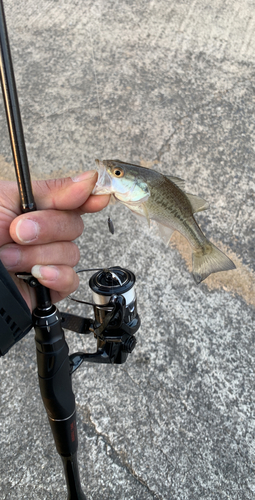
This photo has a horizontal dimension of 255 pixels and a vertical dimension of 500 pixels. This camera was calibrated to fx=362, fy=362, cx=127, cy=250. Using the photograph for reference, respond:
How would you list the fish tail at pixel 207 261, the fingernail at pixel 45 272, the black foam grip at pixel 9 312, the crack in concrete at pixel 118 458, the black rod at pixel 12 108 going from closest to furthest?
the black rod at pixel 12 108 → the black foam grip at pixel 9 312 → the fingernail at pixel 45 272 → the fish tail at pixel 207 261 → the crack in concrete at pixel 118 458

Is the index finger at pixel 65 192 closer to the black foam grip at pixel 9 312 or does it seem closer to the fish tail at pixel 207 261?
the black foam grip at pixel 9 312

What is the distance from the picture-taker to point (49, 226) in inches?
47.7

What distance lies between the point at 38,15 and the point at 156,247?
9.24 feet

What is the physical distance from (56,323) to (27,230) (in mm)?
304

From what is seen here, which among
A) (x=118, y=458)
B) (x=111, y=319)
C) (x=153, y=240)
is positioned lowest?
(x=118, y=458)

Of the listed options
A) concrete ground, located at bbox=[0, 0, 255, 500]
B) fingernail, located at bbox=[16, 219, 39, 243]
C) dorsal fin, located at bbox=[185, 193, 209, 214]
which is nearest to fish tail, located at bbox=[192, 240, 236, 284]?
dorsal fin, located at bbox=[185, 193, 209, 214]

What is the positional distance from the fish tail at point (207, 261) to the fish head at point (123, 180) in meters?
0.28

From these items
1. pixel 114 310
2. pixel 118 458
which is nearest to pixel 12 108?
pixel 114 310

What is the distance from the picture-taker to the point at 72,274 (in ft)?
4.27

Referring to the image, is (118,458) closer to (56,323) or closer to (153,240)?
(56,323)

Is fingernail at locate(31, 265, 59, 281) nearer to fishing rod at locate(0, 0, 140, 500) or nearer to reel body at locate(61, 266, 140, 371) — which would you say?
fishing rod at locate(0, 0, 140, 500)

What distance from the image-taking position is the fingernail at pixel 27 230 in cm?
112

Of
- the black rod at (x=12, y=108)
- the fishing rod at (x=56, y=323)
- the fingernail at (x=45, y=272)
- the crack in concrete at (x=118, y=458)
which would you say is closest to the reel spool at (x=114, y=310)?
the fishing rod at (x=56, y=323)

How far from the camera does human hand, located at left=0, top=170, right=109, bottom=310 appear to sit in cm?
114
